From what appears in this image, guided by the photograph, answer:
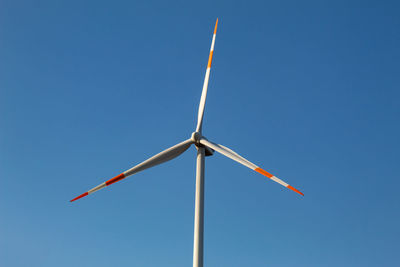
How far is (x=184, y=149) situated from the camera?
32.3 meters

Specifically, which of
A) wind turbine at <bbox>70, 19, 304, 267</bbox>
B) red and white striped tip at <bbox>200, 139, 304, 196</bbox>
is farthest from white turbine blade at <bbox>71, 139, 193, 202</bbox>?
red and white striped tip at <bbox>200, 139, 304, 196</bbox>

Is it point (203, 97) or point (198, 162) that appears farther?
point (203, 97)

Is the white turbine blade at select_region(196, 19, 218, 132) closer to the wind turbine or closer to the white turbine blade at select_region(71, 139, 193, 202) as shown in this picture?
the wind turbine

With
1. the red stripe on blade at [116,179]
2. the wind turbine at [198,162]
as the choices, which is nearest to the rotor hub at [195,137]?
the wind turbine at [198,162]

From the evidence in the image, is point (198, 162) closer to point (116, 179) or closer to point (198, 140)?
point (198, 140)

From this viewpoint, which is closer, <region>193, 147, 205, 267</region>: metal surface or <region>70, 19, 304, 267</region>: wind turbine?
<region>193, 147, 205, 267</region>: metal surface

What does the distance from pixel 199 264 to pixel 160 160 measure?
8198mm

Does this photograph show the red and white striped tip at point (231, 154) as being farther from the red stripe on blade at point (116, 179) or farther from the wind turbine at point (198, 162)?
the red stripe on blade at point (116, 179)

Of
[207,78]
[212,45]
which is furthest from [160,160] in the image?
[212,45]

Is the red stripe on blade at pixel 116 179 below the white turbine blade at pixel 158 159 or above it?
below

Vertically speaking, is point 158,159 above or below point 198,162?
above

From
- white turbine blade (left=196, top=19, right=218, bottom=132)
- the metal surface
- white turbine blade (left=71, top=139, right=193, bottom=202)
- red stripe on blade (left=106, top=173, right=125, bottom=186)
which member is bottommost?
the metal surface

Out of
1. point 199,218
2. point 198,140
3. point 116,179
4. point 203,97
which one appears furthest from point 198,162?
point 203,97

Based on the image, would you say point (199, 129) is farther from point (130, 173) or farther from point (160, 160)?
point (130, 173)
